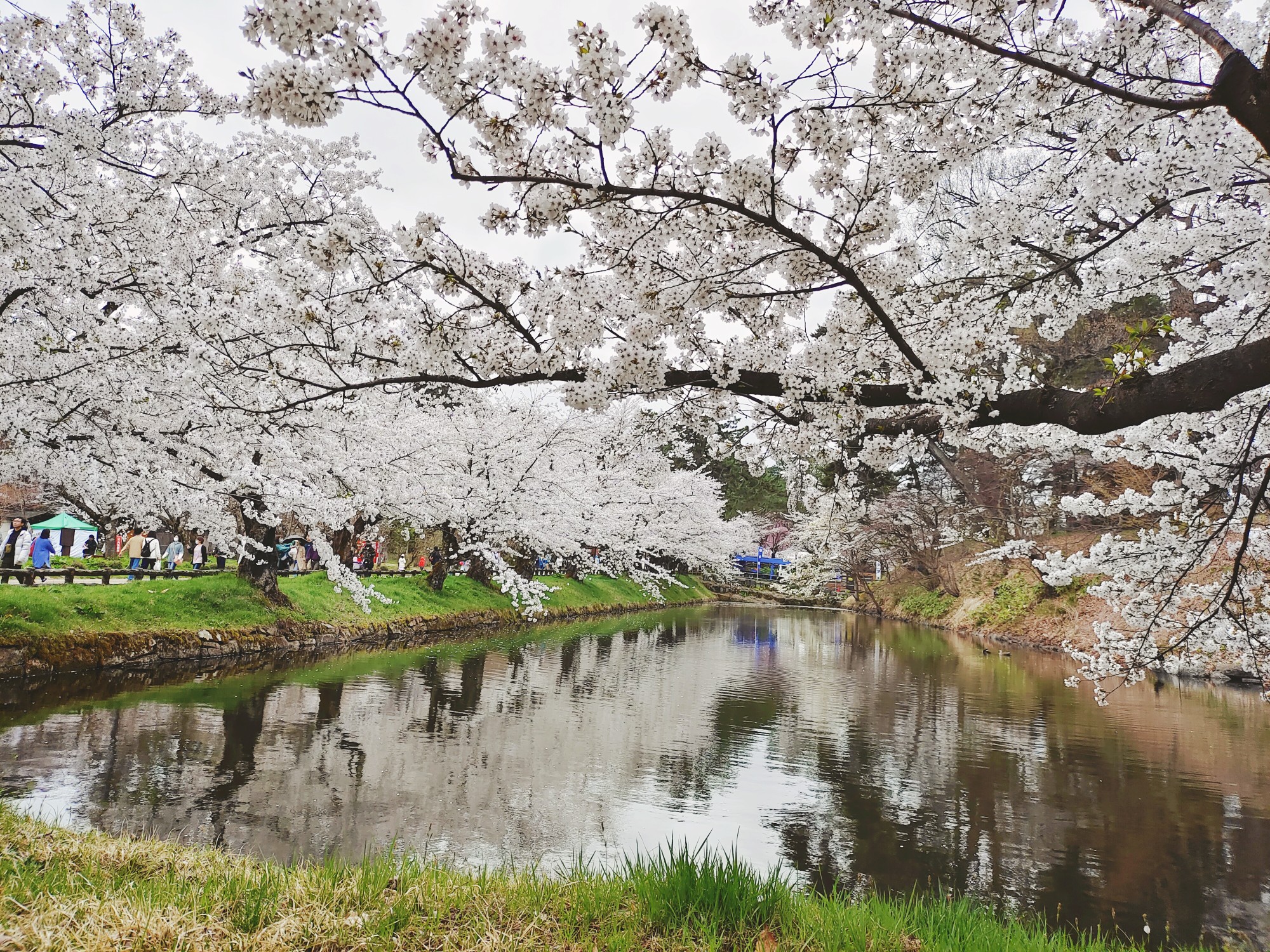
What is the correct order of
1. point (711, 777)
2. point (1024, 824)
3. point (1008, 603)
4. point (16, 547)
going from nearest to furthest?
point (1024, 824) → point (711, 777) → point (16, 547) → point (1008, 603)

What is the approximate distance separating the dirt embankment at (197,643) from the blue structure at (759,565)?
120 ft

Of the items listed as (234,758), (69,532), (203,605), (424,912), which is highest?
(69,532)

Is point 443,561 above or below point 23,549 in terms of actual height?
above

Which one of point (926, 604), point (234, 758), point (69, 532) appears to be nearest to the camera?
point (234, 758)

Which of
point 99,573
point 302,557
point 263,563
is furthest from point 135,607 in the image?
point 302,557

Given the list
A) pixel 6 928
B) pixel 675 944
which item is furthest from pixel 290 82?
pixel 675 944

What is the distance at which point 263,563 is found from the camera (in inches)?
600

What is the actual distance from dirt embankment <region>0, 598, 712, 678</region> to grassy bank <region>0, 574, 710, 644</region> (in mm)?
120

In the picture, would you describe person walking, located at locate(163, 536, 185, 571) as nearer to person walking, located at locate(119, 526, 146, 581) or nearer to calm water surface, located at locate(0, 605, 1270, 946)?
person walking, located at locate(119, 526, 146, 581)

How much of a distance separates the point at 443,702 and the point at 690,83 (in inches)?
377

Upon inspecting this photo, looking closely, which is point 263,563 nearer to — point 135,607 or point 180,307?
point 135,607

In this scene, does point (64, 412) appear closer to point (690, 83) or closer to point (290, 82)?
point (290, 82)

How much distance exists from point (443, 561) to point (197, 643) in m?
8.40

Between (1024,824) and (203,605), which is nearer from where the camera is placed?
(1024,824)
